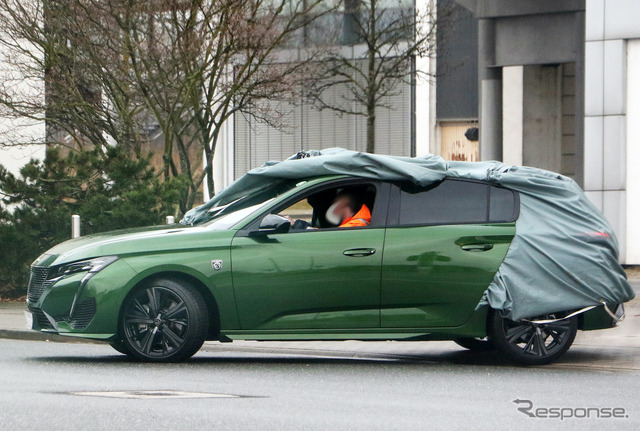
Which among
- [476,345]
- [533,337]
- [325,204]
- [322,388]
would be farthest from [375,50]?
[322,388]

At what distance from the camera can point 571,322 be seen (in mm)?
9430

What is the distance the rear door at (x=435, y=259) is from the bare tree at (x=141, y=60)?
7.96 metres

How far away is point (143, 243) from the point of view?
29.8ft

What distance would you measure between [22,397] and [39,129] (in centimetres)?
1529

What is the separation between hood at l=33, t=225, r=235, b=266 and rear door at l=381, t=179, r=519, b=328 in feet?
4.36

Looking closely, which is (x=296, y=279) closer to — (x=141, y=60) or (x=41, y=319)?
(x=41, y=319)

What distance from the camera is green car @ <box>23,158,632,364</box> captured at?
29.5ft

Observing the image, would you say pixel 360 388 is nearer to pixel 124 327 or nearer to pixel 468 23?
A: pixel 124 327

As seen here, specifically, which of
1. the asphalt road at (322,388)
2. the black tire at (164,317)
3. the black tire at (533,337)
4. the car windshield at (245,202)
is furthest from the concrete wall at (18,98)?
the black tire at (533,337)

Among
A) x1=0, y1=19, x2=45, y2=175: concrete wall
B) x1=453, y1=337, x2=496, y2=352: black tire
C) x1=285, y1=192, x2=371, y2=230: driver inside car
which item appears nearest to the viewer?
x1=285, y1=192, x2=371, y2=230: driver inside car

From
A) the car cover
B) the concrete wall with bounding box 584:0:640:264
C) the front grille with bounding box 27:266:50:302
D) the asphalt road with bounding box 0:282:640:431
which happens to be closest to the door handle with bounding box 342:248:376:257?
the car cover

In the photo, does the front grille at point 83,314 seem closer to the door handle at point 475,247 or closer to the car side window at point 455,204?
the car side window at point 455,204

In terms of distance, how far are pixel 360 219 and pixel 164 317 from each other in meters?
1.73

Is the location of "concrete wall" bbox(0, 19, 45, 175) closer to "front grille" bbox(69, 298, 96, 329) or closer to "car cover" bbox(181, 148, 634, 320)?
"front grille" bbox(69, 298, 96, 329)
